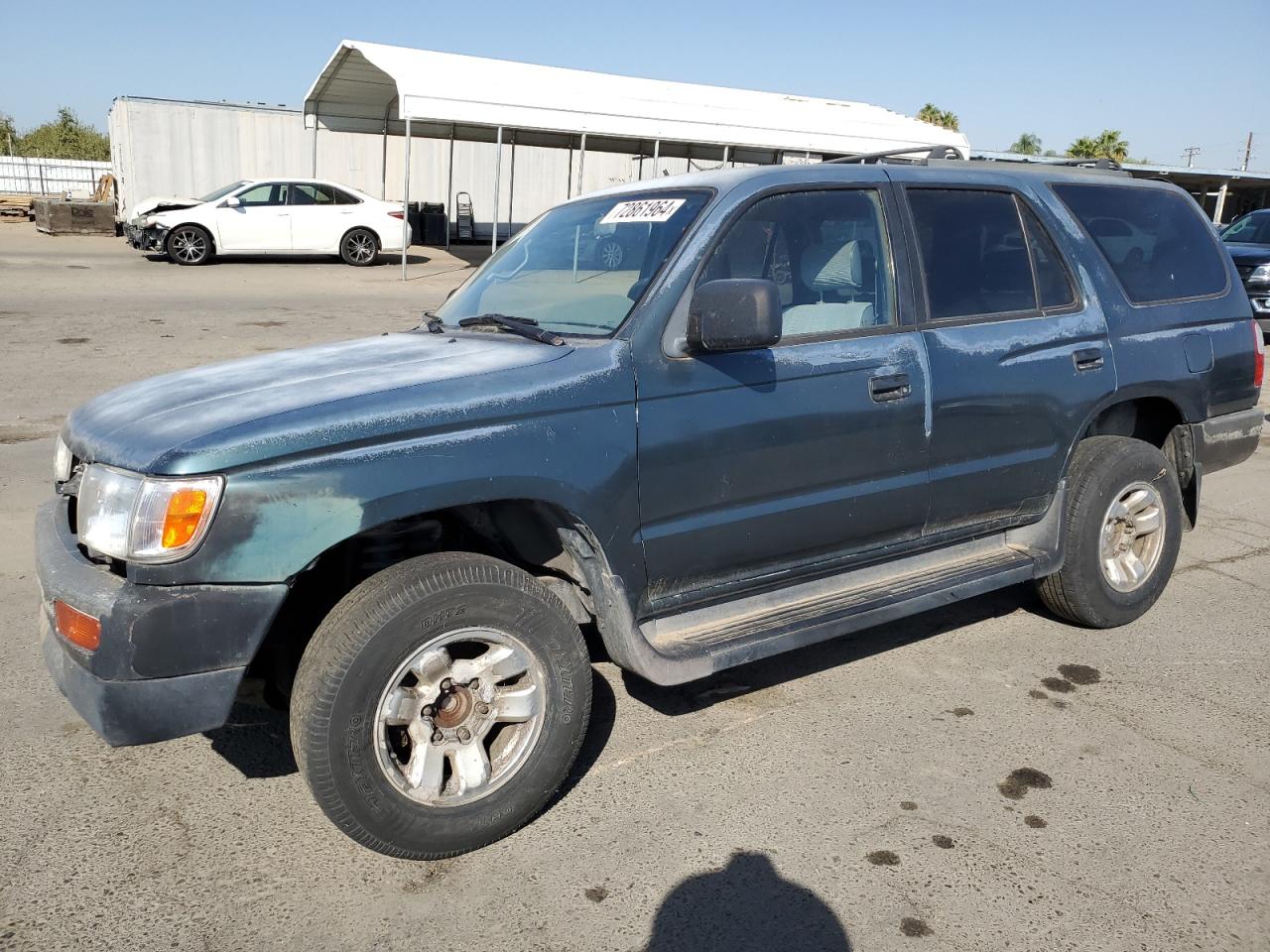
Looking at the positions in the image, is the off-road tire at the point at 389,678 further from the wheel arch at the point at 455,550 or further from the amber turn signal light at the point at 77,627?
the amber turn signal light at the point at 77,627

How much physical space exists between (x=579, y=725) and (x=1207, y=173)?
39.0m

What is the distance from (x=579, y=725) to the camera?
9.93ft

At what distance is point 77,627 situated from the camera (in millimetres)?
2594

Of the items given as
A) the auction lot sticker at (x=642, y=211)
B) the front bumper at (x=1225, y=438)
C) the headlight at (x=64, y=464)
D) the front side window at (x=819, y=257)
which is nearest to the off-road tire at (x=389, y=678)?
the headlight at (x=64, y=464)

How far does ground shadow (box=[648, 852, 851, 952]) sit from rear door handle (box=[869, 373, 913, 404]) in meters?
1.59

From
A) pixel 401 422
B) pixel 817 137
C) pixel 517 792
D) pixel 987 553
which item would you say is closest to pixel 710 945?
pixel 517 792

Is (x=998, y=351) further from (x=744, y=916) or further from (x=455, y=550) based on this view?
(x=744, y=916)

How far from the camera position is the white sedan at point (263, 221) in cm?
1947

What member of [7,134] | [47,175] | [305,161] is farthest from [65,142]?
[305,161]

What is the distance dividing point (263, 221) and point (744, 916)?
19.7m

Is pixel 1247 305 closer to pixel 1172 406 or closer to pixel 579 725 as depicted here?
pixel 1172 406

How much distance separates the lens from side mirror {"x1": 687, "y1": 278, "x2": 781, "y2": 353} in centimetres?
305

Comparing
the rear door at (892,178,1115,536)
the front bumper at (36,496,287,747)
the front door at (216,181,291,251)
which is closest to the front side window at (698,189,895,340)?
the rear door at (892,178,1115,536)

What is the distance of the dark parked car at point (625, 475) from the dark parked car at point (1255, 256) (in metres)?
9.75
